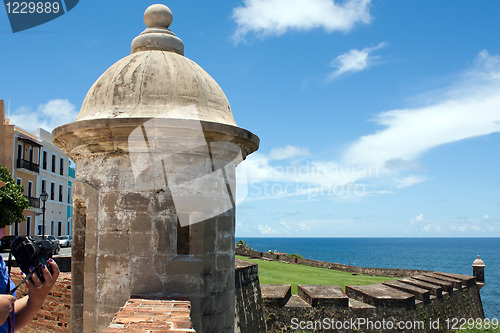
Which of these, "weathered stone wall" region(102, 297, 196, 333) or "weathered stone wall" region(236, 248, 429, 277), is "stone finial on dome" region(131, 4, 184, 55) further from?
"weathered stone wall" region(236, 248, 429, 277)

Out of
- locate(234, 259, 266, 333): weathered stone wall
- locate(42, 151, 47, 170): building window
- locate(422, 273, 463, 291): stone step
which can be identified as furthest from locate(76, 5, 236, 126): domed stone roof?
locate(42, 151, 47, 170): building window

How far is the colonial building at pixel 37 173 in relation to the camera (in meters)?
31.8

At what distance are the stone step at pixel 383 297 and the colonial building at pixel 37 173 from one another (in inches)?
1028

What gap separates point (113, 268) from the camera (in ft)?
12.3

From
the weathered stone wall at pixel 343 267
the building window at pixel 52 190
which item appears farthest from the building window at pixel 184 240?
the building window at pixel 52 190

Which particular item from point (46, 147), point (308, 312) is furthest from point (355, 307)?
point (46, 147)

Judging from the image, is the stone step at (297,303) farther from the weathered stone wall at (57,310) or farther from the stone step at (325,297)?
the weathered stone wall at (57,310)

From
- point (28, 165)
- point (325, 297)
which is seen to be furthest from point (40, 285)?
point (28, 165)

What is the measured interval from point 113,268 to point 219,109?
5.63 feet

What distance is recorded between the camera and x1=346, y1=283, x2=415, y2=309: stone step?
28.3 ft

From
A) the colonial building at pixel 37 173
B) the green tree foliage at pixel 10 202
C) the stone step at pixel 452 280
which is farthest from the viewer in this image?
the colonial building at pixel 37 173

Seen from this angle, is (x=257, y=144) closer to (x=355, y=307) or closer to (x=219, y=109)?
(x=219, y=109)

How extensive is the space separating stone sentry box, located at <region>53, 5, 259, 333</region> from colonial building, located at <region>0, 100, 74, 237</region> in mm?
28421

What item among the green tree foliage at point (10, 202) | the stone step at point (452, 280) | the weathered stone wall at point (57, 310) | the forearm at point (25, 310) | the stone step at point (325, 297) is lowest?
the stone step at point (452, 280)
